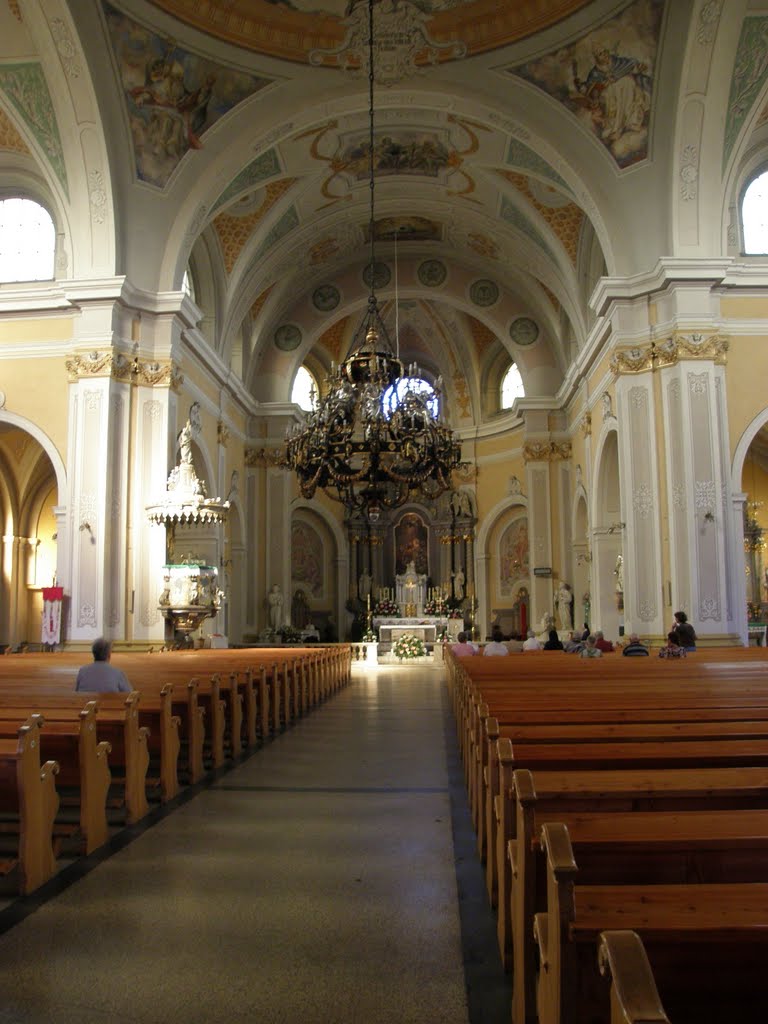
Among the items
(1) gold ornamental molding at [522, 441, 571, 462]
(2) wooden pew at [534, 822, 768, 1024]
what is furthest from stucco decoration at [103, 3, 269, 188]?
(2) wooden pew at [534, 822, 768, 1024]

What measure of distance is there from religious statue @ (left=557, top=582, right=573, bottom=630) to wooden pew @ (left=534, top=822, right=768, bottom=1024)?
66.0 ft

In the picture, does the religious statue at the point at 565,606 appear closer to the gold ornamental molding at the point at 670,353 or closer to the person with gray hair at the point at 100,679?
the gold ornamental molding at the point at 670,353

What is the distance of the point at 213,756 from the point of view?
261 inches

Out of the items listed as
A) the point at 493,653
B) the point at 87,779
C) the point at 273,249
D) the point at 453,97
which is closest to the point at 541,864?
the point at 87,779

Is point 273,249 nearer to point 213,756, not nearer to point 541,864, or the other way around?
point 213,756

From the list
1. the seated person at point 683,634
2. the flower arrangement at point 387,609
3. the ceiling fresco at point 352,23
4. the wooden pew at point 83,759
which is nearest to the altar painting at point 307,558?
the flower arrangement at point 387,609

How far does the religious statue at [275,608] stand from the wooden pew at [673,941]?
68.5ft

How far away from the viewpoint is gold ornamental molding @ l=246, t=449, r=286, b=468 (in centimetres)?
2338

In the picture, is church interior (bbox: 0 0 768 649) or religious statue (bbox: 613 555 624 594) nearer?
church interior (bbox: 0 0 768 649)

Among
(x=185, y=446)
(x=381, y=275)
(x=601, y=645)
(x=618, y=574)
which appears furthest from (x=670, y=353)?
(x=381, y=275)

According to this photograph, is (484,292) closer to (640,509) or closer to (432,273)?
(432,273)

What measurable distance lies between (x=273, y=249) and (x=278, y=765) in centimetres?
1540

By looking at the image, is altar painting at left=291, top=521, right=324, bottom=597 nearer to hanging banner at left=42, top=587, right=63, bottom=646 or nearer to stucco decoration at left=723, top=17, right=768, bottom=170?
hanging banner at left=42, top=587, right=63, bottom=646

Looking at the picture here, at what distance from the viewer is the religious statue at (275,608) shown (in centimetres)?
2245
